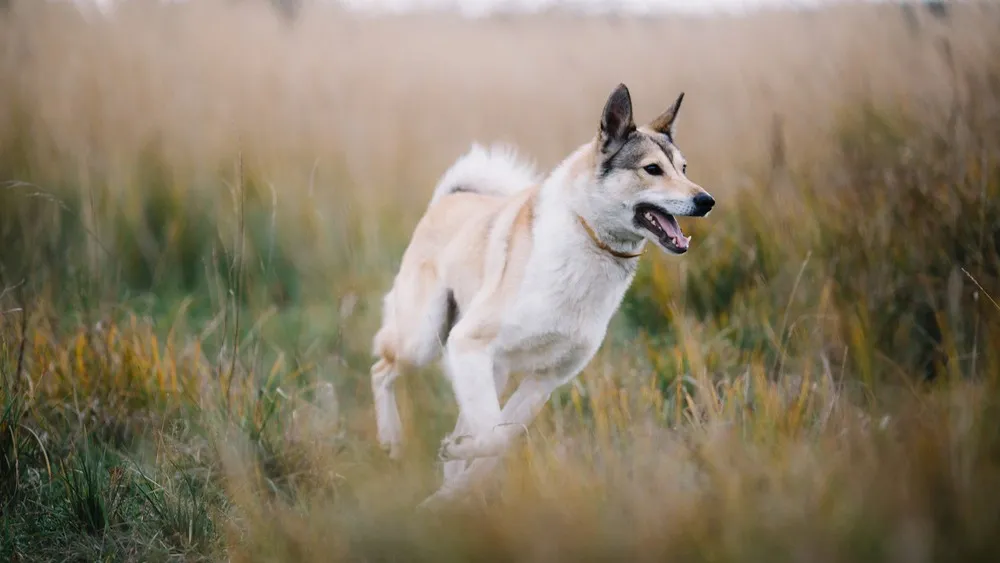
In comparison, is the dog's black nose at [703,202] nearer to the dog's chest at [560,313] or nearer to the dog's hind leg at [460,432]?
the dog's chest at [560,313]

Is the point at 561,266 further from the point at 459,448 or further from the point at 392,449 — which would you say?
the point at 392,449

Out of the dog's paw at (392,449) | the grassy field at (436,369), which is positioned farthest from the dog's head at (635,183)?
the dog's paw at (392,449)

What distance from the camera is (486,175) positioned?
4523mm

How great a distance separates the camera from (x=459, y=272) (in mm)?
3943

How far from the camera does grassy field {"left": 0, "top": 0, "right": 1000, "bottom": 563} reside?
2146 millimetres

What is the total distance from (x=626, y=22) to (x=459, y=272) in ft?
13.3

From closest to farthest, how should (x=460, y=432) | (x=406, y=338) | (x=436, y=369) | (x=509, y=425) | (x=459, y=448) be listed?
(x=459, y=448) → (x=509, y=425) → (x=460, y=432) → (x=406, y=338) → (x=436, y=369)

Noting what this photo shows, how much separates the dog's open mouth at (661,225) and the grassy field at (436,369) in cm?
40

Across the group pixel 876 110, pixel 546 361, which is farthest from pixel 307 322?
pixel 876 110

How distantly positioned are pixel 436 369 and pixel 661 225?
1.66m

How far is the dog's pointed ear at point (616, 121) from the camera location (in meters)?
3.36

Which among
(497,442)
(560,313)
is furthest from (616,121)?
(497,442)

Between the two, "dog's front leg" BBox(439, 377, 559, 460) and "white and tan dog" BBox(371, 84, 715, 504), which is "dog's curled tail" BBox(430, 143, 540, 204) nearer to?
"white and tan dog" BBox(371, 84, 715, 504)

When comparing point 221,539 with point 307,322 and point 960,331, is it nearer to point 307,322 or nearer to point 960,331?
point 307,322
